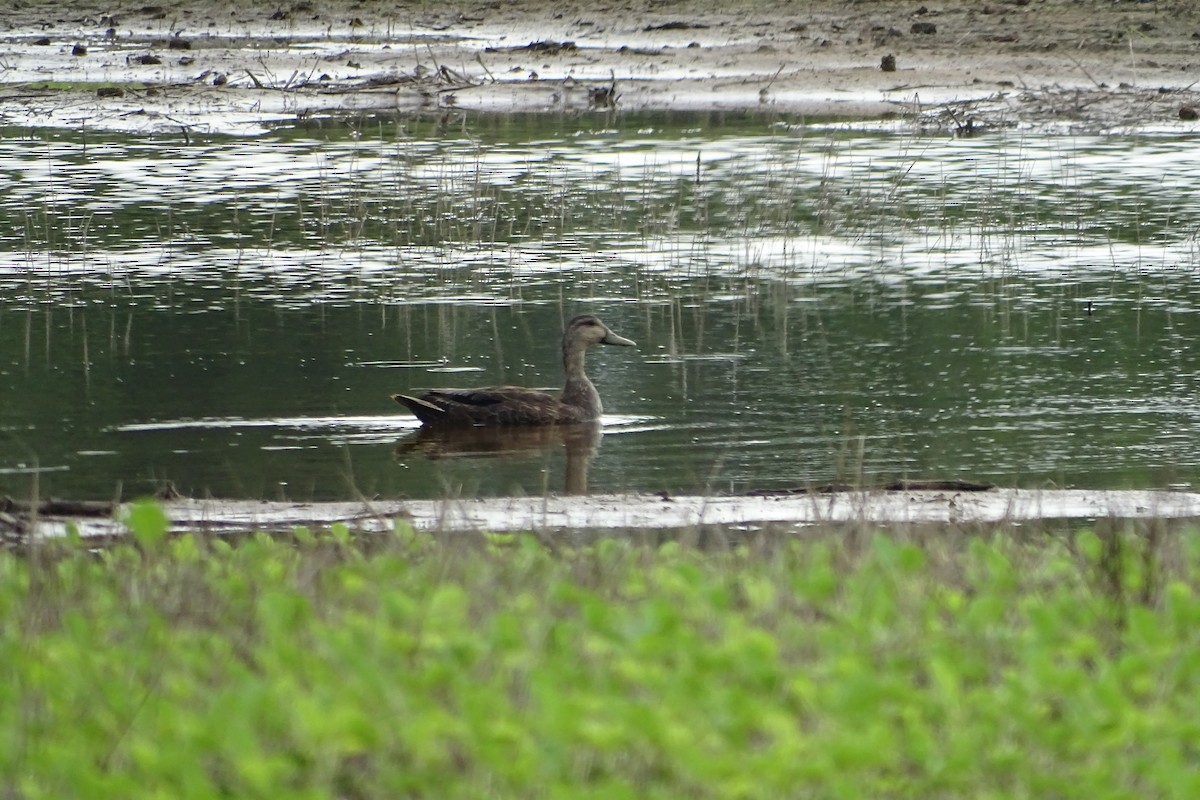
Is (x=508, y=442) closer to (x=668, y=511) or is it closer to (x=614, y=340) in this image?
(x=614, y=340)

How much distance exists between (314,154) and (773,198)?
6295 millimetres

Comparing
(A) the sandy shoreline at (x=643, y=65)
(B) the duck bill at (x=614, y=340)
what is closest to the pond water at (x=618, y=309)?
(B) the duck bill at (x=614, y=340)

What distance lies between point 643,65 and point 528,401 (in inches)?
704

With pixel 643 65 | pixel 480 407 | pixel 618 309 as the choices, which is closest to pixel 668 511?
pixel 480 407

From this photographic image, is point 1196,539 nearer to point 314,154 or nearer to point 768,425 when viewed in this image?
point 768,425

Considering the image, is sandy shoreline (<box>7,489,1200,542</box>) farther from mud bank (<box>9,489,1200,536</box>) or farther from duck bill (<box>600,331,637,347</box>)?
duck bill (<box>600,331,637,347</box>)

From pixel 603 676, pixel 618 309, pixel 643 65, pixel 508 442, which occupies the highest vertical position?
pixel 643 65

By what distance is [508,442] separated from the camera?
12125 millimetres

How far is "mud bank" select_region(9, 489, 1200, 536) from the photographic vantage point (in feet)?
28.8

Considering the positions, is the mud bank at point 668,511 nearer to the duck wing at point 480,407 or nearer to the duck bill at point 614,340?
the duck wing at point 480,407

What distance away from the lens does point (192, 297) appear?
15.6 m

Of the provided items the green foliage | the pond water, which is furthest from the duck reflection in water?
the green foliage

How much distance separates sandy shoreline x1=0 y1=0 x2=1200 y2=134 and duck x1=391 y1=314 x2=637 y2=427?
38.6 feet

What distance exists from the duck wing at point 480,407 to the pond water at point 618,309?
216mm
